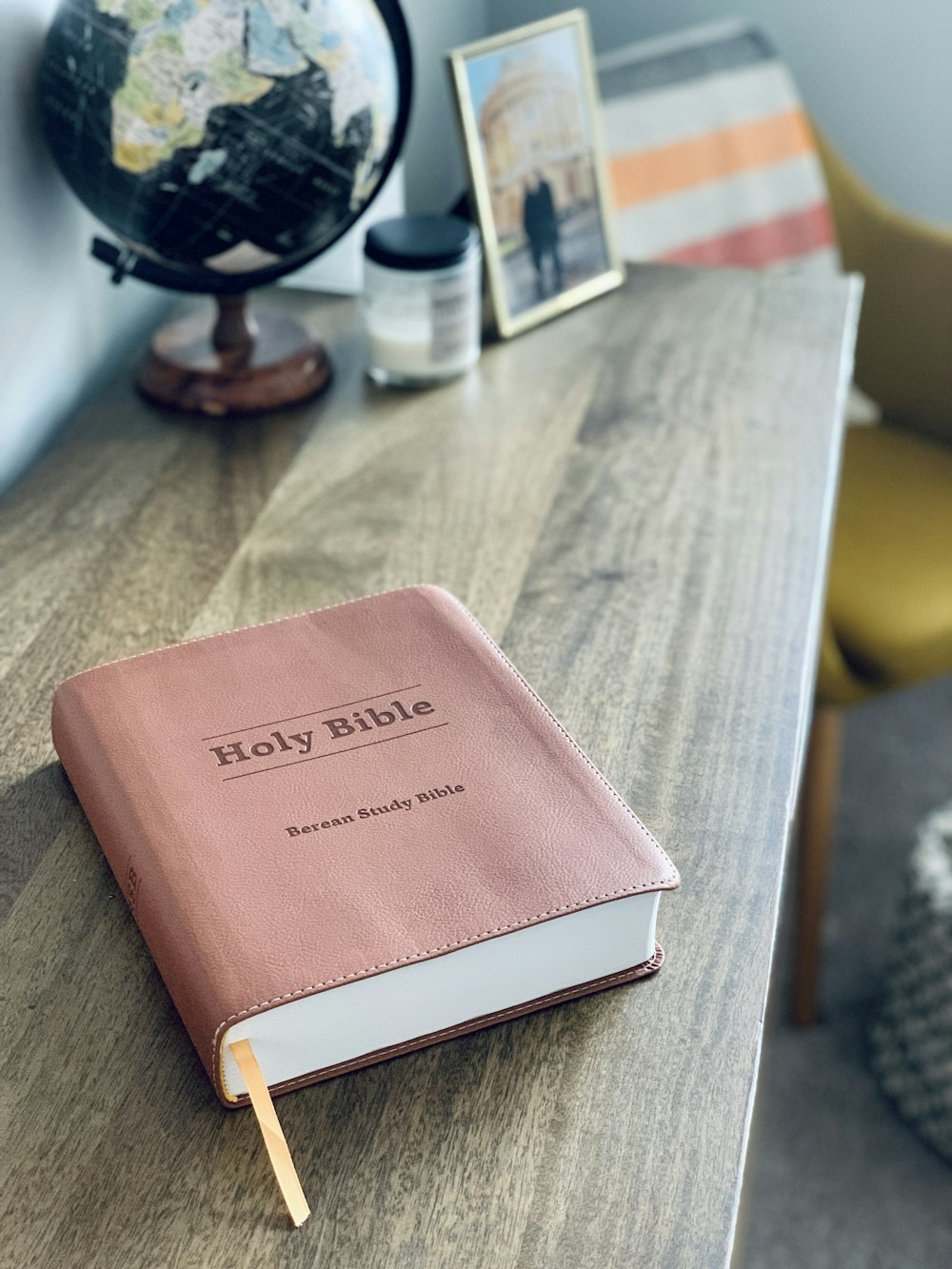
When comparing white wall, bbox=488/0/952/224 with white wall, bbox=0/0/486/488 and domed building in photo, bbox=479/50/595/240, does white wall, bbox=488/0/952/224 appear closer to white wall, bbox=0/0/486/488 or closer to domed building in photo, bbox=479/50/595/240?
domed building in photo, bbox=479/50/595/240

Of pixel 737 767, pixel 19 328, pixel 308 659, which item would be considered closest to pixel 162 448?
pixel 19 328

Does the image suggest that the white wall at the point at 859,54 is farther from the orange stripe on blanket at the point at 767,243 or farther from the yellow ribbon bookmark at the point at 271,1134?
the yellow ribbon bookmark at the point at 271,1134

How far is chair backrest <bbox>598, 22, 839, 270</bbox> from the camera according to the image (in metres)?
1.49

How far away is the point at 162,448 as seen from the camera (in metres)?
0.88

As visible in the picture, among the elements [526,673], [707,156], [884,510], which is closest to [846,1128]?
[884,510]

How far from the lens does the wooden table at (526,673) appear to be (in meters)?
0.45

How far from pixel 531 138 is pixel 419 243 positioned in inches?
7.1

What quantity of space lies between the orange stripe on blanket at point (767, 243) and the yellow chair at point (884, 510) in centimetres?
3

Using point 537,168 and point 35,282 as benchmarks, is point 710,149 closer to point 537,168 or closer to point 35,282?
point 537,168

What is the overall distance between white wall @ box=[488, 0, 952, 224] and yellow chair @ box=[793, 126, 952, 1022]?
0.81ft

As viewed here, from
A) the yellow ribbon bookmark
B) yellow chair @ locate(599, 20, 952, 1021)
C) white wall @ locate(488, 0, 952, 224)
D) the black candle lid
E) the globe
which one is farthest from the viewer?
white wall @ locate(488, 0, 952, 224)

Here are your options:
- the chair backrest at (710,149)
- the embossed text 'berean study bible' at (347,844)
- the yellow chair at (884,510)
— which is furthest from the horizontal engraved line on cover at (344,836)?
the chair backrest at (710,149)

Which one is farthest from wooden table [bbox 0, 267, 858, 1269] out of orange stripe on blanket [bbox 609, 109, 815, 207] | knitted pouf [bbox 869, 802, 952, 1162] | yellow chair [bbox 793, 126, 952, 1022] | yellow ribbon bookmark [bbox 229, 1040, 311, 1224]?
knitted pouf [bbox 869, 802, 952, 1162]

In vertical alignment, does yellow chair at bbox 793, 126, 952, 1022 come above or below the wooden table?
below
